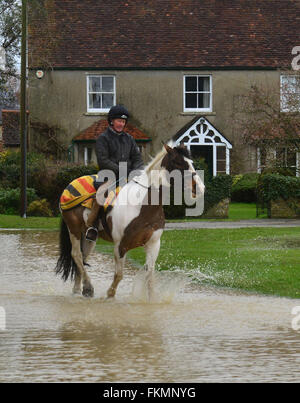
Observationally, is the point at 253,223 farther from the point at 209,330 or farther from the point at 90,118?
the point at 209,330

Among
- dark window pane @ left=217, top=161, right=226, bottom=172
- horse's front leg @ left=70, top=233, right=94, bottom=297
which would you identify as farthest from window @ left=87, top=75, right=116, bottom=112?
horse's front leg @ left=70, top=233, right=94, bottom=297

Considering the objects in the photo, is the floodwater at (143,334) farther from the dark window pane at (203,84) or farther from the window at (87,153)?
the dark window pane at (203,84)

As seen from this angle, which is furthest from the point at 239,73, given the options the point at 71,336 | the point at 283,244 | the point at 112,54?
the point at 71,336

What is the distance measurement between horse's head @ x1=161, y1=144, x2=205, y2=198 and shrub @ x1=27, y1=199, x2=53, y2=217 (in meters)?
20.3

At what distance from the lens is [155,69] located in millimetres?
42094

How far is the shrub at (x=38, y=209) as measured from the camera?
31.9 m

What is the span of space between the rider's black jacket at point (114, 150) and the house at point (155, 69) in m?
28.7

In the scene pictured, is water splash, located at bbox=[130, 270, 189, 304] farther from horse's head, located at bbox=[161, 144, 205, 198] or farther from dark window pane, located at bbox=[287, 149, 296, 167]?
dark window pane, located at bbox=[287, 149, 296, 167]

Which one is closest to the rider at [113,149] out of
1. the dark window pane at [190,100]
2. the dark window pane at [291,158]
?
the dark window pane at [291,158]

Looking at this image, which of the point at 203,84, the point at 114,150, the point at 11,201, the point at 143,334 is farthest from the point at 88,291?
the point at 203,84

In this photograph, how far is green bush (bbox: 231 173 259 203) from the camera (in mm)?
38281

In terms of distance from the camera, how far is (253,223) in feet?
93.6

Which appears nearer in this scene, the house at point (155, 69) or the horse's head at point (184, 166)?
the horse's head at point (184, 166)

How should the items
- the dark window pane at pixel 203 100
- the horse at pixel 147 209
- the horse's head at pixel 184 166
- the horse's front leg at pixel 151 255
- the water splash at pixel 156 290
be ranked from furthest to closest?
the dark window pane at pixel 203 100, the water splash at pixel 156 290, the horse's front leg at pixel 151 255, the horse at pixel 147 209, the horse's head at pixel 184 166
